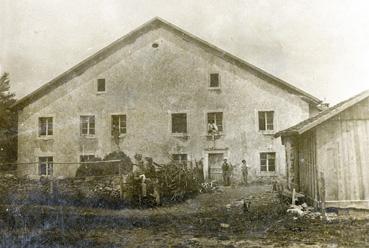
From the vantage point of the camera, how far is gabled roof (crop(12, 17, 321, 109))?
19.7 meters

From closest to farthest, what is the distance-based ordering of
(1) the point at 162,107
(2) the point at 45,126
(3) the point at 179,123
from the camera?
(1) the point at 162,107 < (3) the point at 179,123 < (2) the point at 45,126

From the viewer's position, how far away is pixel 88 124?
20.4 metres

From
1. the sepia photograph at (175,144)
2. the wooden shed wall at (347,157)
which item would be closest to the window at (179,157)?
the sepia photograph at (175,144)

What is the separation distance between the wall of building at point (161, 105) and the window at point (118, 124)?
0.77ft

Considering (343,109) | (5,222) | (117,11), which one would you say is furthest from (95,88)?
(343,109)

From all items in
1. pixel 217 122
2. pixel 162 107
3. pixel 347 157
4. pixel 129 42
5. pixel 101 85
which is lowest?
pixel 347 157

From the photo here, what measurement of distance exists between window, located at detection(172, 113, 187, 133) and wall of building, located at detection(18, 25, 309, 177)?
272 mm

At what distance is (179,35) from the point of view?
2028 centimetres

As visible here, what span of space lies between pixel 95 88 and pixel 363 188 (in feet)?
47.8

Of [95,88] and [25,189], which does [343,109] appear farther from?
[95,88]

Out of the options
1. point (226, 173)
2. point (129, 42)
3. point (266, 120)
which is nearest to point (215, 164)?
point (226, 173)

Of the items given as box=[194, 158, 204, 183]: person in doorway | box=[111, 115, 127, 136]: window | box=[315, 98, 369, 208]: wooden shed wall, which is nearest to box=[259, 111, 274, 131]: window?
box=[194, 158, 204, 183]: person in doorway

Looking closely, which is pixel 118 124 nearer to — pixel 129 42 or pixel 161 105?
pixel 161 105

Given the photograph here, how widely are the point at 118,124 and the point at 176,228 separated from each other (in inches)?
458
